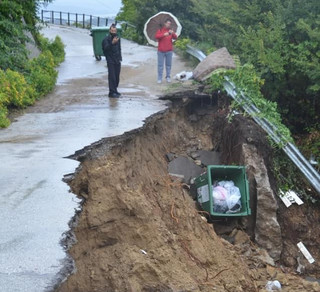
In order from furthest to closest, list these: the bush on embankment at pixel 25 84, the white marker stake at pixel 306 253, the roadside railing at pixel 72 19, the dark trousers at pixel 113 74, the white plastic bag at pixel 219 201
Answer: the roadside railing at pixel 72 19 → the dark trousers at pixel 113 74 → the bush on embankment at pixel 25 84 → the white marker stake at pixel 306 253 → the white plastic bag at pixel 219 201

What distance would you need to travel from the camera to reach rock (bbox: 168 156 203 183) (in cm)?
1058

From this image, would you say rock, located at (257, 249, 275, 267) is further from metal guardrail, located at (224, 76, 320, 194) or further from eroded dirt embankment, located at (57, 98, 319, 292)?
metal guardrail, located at (224, 76, 320, 194)

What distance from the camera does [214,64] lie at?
43.8 feet

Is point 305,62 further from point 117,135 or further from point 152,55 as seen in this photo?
point 152,55

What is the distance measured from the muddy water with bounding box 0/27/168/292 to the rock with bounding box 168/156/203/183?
3.48 ft

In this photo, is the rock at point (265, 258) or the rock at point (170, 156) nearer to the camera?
the rock at point (265, 258)

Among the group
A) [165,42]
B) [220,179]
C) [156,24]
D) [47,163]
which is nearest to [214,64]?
[165,42]

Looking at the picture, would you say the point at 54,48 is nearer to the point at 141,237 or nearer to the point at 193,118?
the point at 193,118

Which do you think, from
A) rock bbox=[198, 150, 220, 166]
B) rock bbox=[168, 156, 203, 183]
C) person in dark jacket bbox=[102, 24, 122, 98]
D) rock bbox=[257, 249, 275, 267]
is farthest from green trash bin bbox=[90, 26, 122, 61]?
rock bbox=[257, 249, 275, 267]

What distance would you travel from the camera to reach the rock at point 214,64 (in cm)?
1320

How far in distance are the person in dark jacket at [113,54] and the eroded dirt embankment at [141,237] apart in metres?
3.77

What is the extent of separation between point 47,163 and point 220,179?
11.6 feet

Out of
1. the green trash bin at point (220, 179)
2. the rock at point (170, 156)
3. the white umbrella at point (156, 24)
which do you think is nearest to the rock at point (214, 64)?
the rock at point (170, 156)

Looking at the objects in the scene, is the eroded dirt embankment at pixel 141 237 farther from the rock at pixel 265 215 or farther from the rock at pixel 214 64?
the rock at pixel 214 64
